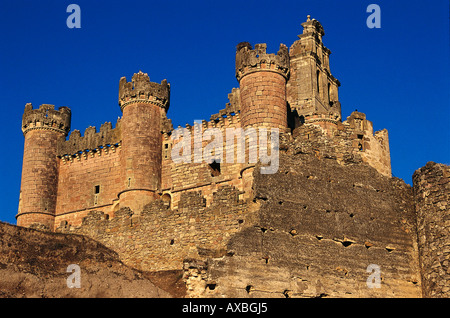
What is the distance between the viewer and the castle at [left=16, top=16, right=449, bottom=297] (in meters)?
24.9

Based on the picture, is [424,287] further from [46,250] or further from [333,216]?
[46,250]

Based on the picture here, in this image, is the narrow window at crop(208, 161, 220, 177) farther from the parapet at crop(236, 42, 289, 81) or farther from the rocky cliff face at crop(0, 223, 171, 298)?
the rocky cliff face at crop(0, 223, 171, 298)

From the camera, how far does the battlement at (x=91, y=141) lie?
3594 cm

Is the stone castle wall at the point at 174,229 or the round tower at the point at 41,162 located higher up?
the round tower at the point at 41,162

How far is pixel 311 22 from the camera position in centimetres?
4131

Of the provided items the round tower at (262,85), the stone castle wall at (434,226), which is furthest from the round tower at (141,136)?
the stone castle wall at (434,226)

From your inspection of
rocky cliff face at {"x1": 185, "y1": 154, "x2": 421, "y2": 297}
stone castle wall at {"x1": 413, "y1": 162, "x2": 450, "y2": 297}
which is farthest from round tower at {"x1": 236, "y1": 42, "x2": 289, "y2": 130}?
stone castle wall at {"x1": 413, "y1": 162, "x2": 450, "y2": 297}

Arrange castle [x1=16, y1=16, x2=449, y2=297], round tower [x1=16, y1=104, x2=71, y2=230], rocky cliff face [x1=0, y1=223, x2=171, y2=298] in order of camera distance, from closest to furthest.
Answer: rocky cliff face [x1=0, y1=223, x2=171, y2=298] → castle [x1=16, y1=16, x2=449, y2=297] → round tower [x1=16, y1=104, x2=71, y2=230]

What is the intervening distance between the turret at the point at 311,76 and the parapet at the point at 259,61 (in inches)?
331

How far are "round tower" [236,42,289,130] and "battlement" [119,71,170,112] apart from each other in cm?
575

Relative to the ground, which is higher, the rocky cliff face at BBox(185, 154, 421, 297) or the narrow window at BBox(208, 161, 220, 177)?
the narrow window at BBox(208, 161, 220, 177)

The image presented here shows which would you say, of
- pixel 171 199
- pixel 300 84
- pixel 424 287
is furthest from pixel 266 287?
pixel 300 84

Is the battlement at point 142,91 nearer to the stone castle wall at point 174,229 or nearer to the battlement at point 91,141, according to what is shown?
the battlement at point 91,141

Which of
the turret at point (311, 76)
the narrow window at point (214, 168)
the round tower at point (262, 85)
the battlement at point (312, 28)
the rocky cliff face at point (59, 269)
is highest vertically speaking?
the battlement at point (312, 28)
